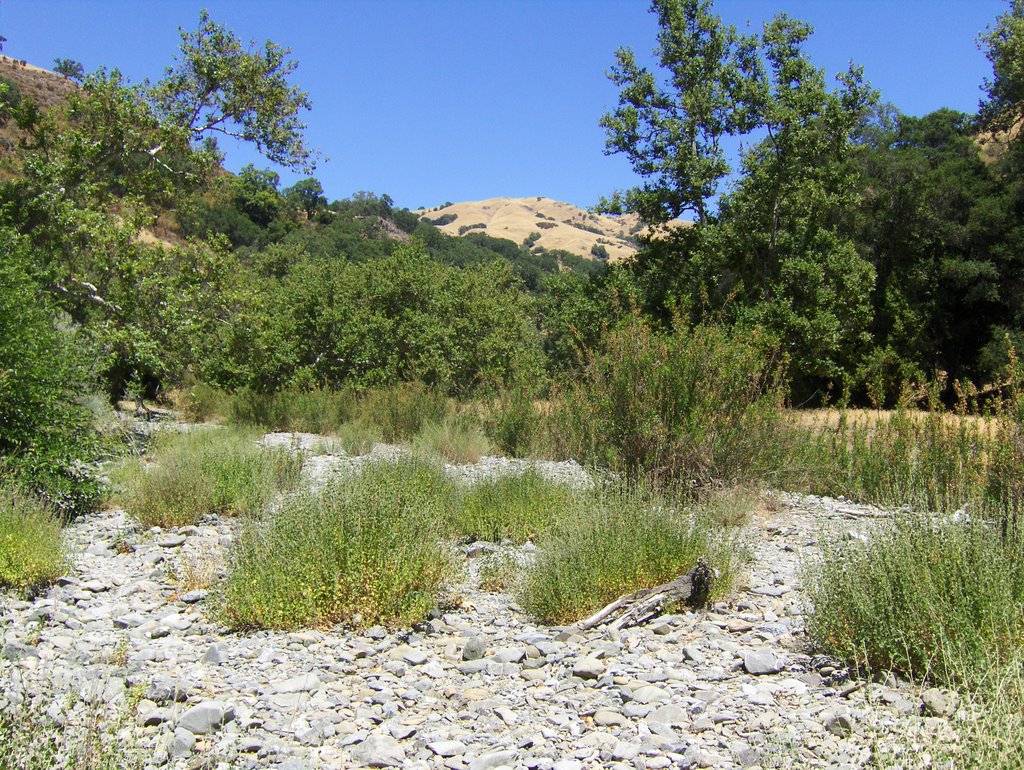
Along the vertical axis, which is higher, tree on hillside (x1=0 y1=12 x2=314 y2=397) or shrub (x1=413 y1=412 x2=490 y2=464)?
tree on hillside (x1=0 y1=12 x2=314 y2=397)

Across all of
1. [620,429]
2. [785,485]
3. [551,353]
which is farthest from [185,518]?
[551,353]

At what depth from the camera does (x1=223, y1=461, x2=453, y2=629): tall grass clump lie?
537cm

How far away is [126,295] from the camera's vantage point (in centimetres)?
1230

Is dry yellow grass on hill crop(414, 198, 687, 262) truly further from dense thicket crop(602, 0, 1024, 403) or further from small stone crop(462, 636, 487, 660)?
small stone crop(462, 636, 487, 660)

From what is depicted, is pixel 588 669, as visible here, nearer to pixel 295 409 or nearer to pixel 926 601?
pixel 926 601

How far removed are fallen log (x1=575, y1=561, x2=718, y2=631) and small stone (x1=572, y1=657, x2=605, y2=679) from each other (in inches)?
24.0

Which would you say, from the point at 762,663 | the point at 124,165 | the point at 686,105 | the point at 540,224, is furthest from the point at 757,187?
the point at 540,224

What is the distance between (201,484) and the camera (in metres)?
8.41

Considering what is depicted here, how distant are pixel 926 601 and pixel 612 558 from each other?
2135 millimetres

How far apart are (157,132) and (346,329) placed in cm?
485

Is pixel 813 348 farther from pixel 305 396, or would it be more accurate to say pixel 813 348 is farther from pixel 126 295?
pixel 126 295

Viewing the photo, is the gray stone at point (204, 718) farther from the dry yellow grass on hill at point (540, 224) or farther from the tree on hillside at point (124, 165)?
the dry yellow grass on hill at point (540, 224)

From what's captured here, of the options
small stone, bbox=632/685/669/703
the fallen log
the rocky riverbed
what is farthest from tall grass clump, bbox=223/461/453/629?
small stone, bbox=632/685/669/703

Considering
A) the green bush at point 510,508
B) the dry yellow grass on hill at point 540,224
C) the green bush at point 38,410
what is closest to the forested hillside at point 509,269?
the green bush at point 38,410
